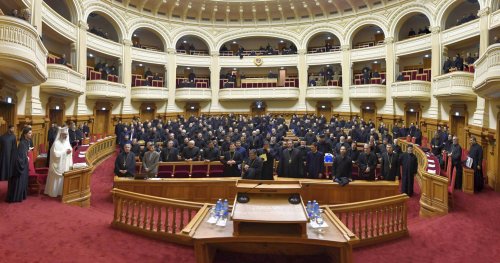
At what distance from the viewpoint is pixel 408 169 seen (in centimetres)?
677

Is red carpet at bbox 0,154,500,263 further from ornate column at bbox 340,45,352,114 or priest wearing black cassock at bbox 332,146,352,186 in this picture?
ornate column at bbox 340,45,352,114

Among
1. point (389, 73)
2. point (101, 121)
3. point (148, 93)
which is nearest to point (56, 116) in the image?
point (101, 121)

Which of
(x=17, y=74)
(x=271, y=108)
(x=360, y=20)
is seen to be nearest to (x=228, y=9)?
(x=271, y=108)

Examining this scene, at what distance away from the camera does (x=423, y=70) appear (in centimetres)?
1577

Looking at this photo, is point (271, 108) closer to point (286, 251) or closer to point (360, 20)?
point (360, 20)

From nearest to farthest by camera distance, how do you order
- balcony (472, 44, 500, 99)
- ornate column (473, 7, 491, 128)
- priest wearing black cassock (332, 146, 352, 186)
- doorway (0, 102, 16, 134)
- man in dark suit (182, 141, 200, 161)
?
1. priest wearing black cassock (332, 146, 352, 186)
2. balcony (472, 44, 500, 99)
3. man in dark suit (182, 141, 200, 161)
4. doorway (0, 102, 16, 134)
5. ornate column (473, 7, 491, 128)

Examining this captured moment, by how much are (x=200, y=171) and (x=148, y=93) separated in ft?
38.5

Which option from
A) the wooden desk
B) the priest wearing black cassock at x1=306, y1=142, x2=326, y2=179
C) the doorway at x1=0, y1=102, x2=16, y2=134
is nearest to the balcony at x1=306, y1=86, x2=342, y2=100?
the priest wearing black cassock at x1=306, y1=142, x2=326, y2=179

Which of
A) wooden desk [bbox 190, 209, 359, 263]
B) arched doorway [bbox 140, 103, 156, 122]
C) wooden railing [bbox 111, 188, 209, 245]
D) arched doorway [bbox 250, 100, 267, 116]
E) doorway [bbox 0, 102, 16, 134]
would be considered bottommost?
wooden railing [bbox 111, 188, 209, 245]

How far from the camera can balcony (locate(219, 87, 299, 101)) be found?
19.5m

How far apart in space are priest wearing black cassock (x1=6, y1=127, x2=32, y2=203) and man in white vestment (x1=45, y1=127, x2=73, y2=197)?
37 cm

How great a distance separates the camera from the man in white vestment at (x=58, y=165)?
216 inches

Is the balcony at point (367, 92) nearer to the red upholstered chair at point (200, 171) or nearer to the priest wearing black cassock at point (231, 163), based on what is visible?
the priest wearing black cassock at point (231, 163)

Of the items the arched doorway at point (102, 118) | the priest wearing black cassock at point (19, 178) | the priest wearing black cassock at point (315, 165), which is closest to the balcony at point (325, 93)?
the arched doorway at point (102, 118)
